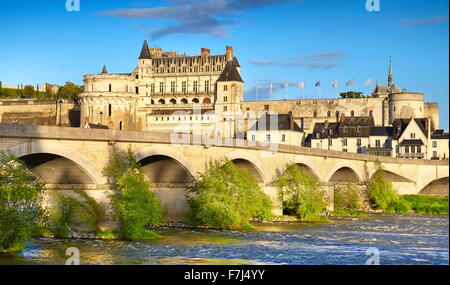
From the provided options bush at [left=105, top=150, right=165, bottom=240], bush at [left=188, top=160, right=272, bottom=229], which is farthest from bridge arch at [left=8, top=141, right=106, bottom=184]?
bush at [left=188, top=160, right=272, bottom=229]

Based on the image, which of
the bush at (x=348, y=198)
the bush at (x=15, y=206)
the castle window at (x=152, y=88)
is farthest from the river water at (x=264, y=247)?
the castle window at (x=152, y=88)

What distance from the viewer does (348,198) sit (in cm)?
5606

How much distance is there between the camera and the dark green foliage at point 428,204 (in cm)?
5894

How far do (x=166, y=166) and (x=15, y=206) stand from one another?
47.0 ft

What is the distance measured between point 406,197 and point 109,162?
120 feet

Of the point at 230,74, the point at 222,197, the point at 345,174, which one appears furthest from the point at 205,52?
the point at 222,197

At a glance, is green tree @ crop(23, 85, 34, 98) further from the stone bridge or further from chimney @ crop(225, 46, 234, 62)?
the stone bridge

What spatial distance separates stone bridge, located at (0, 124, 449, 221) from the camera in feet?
99.0

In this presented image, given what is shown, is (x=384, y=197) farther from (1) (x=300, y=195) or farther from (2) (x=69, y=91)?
(2) (x=69, y=91)

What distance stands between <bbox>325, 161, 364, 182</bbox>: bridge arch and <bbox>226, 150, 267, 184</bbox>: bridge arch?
11.1 meters

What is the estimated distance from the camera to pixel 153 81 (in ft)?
394
